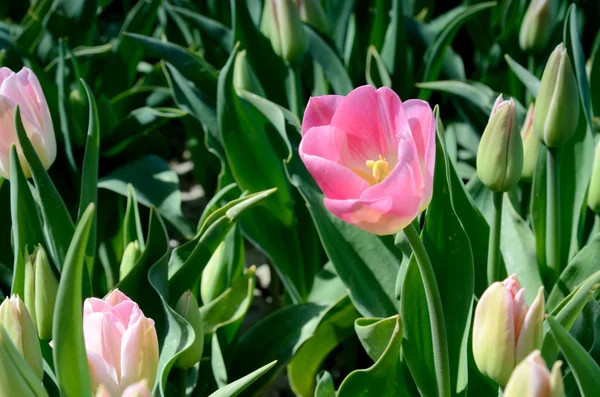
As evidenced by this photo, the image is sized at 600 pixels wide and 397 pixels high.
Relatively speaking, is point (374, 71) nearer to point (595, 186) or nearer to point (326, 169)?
point (595, 186)

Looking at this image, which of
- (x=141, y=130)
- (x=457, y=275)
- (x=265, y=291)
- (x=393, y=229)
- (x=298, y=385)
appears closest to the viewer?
(x=393, y=229)

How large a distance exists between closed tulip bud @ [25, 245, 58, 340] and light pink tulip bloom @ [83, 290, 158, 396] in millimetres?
153

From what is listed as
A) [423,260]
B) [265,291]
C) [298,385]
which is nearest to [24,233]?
[423,260]

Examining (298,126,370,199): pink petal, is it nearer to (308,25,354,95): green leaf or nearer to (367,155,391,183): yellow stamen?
(367,155,391,183): yellow stamen

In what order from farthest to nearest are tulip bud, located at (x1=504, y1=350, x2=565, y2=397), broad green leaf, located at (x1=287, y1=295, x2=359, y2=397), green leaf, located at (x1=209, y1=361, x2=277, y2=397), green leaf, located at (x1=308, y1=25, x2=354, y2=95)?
1. green leaf, located at (x1=308, y1=25, x2=354, y2=95)
2. broad green leaf, located at (x1=287, y1=295, x2=359, y2=397)
3. green leaf, located at (x1=209, y1=361, x2=277, y2=397)
4. tulip bud, located at (x1=504, y1=350, x2=565, y2=397)

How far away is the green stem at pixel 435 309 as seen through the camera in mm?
765

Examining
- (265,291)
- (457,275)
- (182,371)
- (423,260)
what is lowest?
(265,291)

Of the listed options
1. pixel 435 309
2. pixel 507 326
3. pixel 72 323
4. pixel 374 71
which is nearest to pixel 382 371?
pixel 435 309

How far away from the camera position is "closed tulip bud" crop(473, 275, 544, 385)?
71 centimetres

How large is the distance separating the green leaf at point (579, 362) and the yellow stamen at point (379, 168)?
0.69 ft

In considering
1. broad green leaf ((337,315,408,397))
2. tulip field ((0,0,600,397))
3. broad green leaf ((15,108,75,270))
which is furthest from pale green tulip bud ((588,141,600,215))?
broad green leaf ((15,108,75,270))

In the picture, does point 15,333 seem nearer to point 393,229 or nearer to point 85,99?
point 393,229

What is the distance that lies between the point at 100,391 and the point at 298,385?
800 millimetres

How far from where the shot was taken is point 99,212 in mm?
1507
